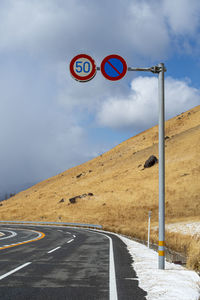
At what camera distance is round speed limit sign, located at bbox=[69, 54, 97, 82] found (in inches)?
316

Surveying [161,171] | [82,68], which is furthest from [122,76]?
[161,171]

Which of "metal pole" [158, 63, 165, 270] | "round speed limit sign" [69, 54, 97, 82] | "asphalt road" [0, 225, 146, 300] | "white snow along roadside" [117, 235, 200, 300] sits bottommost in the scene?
"asphalt road" [0, 225, 146, 300]

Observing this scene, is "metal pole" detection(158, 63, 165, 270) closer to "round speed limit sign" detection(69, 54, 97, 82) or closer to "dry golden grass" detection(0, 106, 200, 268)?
"round speed limit sign" detection(69, 54, 97, 82)

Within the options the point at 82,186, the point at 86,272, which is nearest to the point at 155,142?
the point at 82,186

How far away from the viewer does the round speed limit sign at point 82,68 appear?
26.4 feet

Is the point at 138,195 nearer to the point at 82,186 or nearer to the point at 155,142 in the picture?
the point at 82,186

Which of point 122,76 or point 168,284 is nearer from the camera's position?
point 168,284

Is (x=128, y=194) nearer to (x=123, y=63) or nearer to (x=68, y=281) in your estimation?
(x=123, y=63)

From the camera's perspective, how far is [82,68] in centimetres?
813

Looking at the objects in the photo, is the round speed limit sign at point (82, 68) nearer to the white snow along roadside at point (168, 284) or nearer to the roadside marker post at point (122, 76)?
the roadside marker post at point (122, 76)

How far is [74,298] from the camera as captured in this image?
5.27m

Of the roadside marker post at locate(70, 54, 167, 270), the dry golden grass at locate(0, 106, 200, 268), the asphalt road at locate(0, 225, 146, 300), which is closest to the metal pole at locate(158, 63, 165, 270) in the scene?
the roadside marker post at locate(70, 54, 167, 270)

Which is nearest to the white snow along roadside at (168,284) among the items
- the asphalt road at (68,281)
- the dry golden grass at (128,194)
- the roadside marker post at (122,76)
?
the asphalt road at (68,281)

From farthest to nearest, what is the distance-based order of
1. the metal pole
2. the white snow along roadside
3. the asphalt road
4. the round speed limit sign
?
the round speed limit sign < the metal pole < the asphalt road < the white snow along roadside
